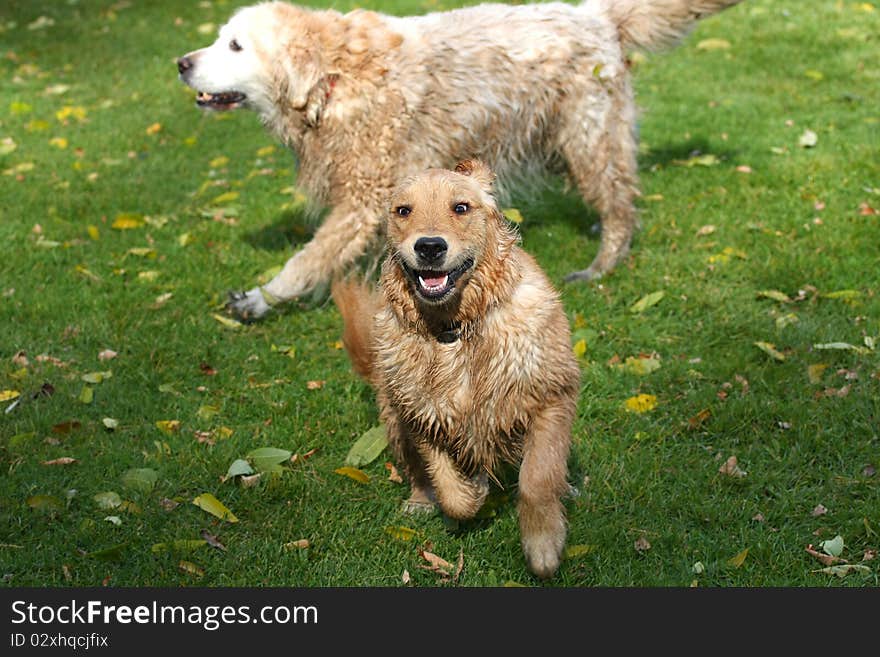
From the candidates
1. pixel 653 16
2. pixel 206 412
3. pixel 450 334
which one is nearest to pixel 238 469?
pixel 206 412

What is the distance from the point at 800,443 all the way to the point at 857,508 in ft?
1.60

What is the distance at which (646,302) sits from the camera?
221 inches

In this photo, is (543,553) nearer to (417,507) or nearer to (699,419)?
(417,507)

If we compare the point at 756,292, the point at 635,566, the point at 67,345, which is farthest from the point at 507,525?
the point at 67,345

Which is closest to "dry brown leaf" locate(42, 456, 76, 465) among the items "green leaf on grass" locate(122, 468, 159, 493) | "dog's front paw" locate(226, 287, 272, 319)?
"green leaf on grass" locate(122, 468, 159, 493)

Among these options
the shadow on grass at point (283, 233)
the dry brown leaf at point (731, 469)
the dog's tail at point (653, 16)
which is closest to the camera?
the dry brown leaf at point (731, 469)

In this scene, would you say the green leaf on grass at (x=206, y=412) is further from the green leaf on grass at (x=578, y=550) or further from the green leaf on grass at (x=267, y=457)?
the green leaf on grass at (x=578, y=550)

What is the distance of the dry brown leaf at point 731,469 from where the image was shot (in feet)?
13.5

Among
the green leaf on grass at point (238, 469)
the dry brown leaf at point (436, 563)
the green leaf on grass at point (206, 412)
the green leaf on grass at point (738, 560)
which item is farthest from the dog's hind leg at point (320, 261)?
the green leaf on grass at point (738, 560)

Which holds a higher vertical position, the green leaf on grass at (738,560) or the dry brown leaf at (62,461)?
the green leaf on grass at (738,560)

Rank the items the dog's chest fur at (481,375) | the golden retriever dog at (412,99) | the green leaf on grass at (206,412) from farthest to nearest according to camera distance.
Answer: the golden retriever dog at (412,99), the green leaf on grass at (206,412), the dog's chest fur at (481,375)

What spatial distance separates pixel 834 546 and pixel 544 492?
1105 mm

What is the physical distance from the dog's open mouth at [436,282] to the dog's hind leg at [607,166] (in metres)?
2.84

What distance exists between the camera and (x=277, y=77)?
5629mm
